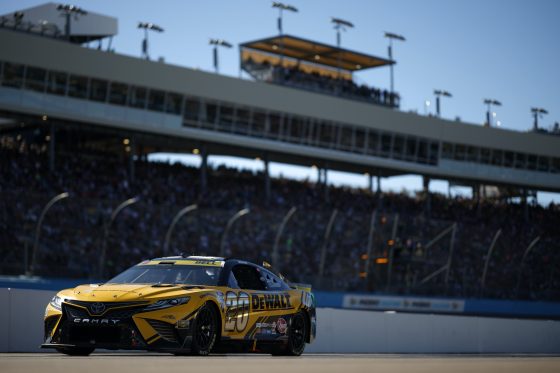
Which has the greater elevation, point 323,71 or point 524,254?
point 323,71

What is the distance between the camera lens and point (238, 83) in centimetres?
5791

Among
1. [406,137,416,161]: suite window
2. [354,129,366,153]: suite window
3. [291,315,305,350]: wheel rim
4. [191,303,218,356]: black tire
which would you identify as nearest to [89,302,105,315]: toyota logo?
[191,303,218,356]: black tire

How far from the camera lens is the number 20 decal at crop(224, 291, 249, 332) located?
13746 millimetres

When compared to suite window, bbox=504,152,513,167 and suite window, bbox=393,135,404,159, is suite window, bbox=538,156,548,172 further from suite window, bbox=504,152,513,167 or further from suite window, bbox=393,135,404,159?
suite window, bbox=393,135,404,159

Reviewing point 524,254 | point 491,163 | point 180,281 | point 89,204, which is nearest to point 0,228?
point 89,204

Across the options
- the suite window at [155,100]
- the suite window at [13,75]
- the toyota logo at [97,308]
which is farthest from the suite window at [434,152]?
the toyota logo at [97,308]

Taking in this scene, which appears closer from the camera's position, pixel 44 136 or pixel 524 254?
pixel 524 254

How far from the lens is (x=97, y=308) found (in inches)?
493

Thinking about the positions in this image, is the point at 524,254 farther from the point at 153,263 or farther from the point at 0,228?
the point at 153,263

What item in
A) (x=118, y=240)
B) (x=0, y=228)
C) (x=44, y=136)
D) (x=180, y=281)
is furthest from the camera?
(x=44, y=136)

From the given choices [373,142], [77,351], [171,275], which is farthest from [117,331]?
[373,142]

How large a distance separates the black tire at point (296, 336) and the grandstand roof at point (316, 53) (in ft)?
152

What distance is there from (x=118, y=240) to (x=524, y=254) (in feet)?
72.7

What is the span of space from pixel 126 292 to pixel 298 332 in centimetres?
374
